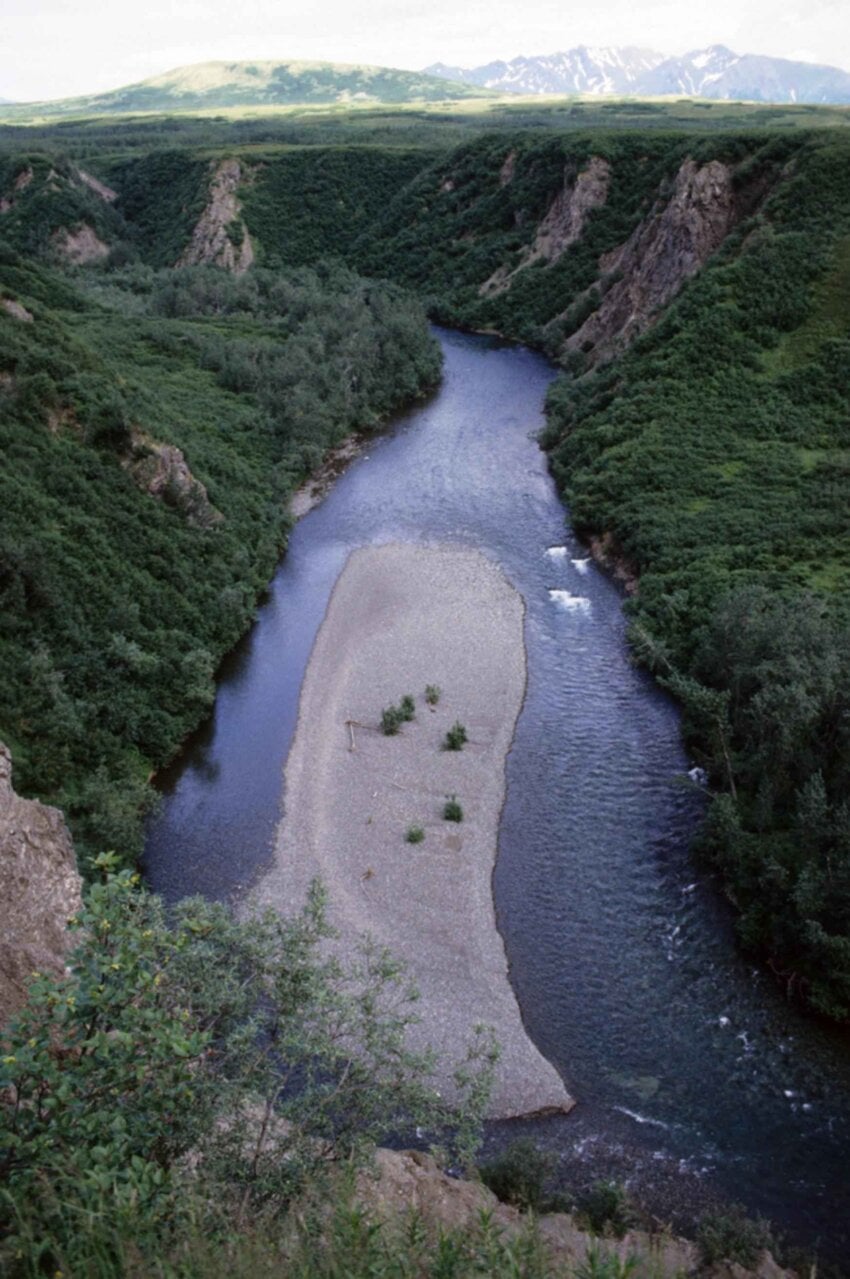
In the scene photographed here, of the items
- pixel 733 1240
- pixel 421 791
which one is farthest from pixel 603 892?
pixel 733 1240

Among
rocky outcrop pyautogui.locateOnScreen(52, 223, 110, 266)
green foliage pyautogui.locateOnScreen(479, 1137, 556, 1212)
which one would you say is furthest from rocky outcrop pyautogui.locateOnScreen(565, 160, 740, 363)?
rocky outcrop pyautogui.locateOnScreen(52, 223, 110, 266)

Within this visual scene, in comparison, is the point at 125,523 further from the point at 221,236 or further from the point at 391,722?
the point at 221,236

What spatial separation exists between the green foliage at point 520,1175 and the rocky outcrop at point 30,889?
441 inches

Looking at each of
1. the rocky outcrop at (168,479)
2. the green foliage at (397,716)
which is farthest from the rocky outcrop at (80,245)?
the green foliage at (397,716)

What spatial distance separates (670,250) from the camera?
3034 inches

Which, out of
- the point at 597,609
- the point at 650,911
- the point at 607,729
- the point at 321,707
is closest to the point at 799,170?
the point at 597,609

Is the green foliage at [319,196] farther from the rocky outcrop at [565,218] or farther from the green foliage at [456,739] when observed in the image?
the green foliage at [456,739]

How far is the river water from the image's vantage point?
23031 mm

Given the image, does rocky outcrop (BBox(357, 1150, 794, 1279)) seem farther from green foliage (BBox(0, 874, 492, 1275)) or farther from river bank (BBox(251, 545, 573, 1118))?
river bank (BBox(251, 545, 573, 1118))

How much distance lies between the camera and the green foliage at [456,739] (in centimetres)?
3803

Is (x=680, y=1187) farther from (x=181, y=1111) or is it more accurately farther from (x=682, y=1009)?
(x=181, y=1111)

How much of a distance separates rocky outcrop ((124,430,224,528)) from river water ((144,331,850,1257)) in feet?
20.7

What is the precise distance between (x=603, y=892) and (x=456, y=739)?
9.57 m

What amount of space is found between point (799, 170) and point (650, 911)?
67.8m
